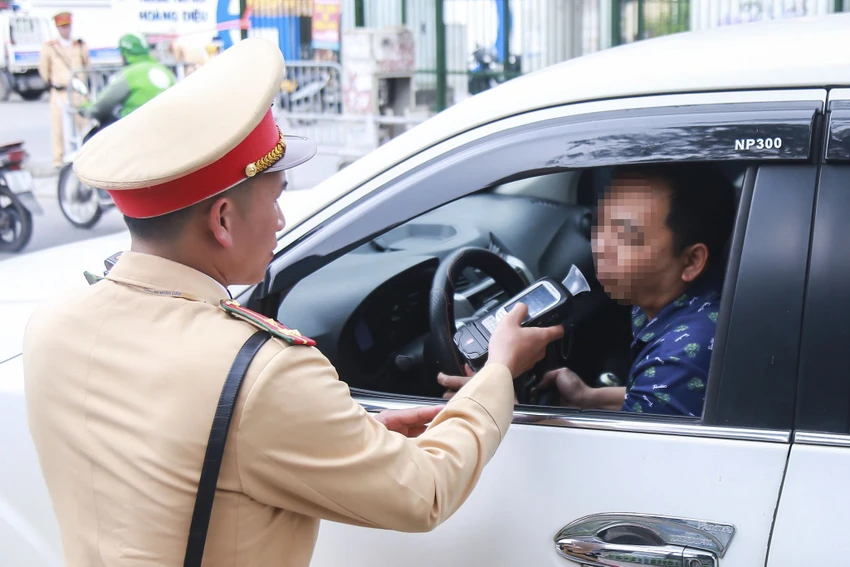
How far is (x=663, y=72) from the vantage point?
5.58ft

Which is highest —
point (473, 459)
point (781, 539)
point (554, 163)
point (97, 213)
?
point (554, 163)

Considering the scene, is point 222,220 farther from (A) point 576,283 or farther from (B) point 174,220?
(A) point 576,283

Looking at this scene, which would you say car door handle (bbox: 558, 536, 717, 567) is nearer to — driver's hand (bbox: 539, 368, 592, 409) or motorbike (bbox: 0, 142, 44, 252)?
driver's hand (bbox: 539, 368, 592, 409)

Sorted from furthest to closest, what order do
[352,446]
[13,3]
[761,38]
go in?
[13,3]
[761,38]
[352,446]

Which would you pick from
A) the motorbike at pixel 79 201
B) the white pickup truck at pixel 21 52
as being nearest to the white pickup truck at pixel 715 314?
the motorbike at pixel 79 201

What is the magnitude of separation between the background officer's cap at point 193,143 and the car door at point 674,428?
536 mm

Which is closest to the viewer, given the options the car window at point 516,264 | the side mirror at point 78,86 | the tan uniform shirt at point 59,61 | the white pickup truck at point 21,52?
the car window at point 516,264

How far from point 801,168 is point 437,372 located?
941mm

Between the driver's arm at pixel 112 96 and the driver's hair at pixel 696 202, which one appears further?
the driver's arm at pixel 112 96

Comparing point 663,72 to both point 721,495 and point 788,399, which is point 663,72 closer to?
point 788,399

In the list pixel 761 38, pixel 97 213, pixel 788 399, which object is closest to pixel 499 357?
pixel 788 399

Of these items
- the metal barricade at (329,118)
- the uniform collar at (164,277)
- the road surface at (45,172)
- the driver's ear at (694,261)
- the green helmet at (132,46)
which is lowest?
the road surface at (45,172)

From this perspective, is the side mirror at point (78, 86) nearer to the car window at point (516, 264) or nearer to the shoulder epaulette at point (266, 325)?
the car window at point (516, 264)

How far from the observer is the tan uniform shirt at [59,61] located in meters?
10.6
